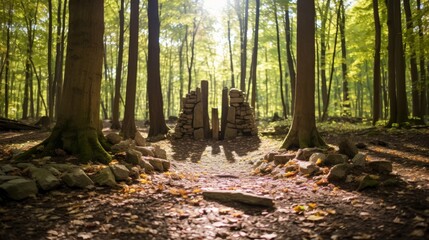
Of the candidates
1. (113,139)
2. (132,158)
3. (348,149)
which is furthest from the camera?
(113,139)

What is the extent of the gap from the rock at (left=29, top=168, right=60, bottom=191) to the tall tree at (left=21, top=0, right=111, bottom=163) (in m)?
1.32

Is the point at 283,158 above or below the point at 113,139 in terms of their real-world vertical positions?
below

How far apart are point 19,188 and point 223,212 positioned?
250 centimetres

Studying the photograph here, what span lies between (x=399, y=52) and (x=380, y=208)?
9.40m

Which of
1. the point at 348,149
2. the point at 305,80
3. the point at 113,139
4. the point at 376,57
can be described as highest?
the point at 376,57

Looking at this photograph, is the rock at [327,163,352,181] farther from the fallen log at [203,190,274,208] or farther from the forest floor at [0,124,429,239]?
the fallen log at [203,190,274,208]

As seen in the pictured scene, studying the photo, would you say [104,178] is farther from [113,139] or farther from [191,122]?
[191,122]

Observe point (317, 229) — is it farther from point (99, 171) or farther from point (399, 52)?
point (399, 52)

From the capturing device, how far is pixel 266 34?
22203mm

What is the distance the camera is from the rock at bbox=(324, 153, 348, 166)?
5633mm

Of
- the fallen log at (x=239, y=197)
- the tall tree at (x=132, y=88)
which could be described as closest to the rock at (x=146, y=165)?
the fallen log at (x=239, y=197)

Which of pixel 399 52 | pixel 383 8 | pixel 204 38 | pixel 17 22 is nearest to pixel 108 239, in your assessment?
pixel 399 52

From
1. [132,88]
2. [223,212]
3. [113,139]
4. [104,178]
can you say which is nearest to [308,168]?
[223,212]

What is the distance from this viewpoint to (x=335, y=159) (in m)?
5.65
